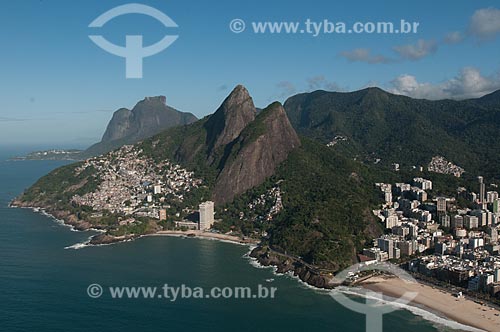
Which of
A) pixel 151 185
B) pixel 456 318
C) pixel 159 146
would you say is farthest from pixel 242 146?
pixel 456 318

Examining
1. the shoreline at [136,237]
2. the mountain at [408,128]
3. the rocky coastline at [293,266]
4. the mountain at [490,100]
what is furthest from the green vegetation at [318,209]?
the mountain at [490,100]

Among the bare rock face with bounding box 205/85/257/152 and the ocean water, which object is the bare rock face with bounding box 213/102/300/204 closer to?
the bare rock face with bounding box 205/85/257/152


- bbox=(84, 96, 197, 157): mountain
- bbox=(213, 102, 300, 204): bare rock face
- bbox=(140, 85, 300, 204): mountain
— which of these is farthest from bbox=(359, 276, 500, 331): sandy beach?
bbox=(84, 96, 197, 157): mountain

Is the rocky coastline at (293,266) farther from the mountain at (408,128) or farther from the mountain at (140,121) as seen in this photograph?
the mountain at (140,121)

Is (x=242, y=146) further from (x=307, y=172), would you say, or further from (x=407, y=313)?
(x=407, y=313)

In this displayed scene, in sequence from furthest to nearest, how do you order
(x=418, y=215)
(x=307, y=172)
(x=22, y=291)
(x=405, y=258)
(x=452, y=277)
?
1. (x=307, y=172)
2. (x=418, y=215)
3. (x=405, y=258)
4. (x=452, y=277)
5. (x=22, y=291)
